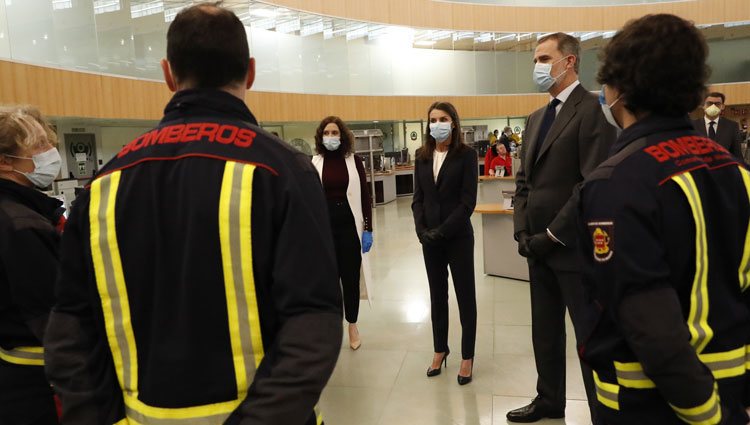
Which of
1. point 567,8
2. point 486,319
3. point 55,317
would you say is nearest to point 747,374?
point 55,317

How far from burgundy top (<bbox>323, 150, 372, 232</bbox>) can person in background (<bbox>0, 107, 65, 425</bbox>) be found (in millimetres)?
2082

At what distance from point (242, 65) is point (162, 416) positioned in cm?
78

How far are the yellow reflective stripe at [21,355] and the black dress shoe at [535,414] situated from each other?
2.26 metres

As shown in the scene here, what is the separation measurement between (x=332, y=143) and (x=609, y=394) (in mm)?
3031

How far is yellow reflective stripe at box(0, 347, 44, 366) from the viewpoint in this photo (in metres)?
1.78

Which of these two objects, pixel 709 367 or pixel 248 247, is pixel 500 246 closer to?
pixel 709 367

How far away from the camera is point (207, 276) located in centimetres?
108

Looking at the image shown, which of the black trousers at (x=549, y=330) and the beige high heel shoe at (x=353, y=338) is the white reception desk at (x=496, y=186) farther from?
the black trousers at (x=549, y=330)

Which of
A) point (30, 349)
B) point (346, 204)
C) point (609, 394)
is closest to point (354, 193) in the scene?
point (346, 204)

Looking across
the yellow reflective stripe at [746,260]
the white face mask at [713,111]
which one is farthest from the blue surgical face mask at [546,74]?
the white face mask at [713,111]

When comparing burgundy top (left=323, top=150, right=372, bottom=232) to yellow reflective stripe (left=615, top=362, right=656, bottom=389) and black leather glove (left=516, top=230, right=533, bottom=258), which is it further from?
yellow reflective stripe (left=615, top=362, right=656, bottom=389)

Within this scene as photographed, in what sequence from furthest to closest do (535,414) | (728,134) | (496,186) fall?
(496,186) < (728,134) < (535,414)

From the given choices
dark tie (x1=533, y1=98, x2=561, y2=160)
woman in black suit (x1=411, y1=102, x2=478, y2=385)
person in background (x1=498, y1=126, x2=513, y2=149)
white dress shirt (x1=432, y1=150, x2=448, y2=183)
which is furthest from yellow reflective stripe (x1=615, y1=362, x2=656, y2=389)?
person in background (x1=498, y1=126, x2=513, y2=149)

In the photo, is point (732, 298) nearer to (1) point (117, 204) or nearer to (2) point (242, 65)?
(2) point (242, 65)
